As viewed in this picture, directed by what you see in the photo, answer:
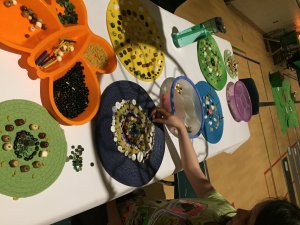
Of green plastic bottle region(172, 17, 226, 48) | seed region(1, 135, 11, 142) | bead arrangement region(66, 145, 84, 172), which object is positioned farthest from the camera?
green plastic bottle region(172, 17, 226, 48)

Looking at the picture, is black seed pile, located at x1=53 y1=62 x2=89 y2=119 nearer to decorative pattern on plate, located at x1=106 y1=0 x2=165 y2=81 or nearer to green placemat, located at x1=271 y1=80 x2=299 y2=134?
decorative pattern on plate, located at x1=106 y1=0 x2=165 y2=81

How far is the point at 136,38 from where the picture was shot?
81 centimetres

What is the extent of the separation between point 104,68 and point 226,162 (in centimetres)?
157

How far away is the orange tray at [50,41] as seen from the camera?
1.62 ft

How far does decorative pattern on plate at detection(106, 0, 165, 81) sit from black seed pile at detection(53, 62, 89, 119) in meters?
0.16

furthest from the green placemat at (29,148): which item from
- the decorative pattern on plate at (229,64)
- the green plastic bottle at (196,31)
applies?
the decorative pattern on plate at (229,64)

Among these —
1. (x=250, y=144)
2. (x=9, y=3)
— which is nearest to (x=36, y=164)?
(x=9, y=3)

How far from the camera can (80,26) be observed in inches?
22.9

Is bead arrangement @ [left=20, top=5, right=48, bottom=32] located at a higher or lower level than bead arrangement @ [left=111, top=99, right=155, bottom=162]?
higher

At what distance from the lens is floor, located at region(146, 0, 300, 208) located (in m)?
1.96

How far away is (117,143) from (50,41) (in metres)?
0.26

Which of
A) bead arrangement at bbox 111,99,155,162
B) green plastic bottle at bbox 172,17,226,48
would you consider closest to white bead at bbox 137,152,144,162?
bead arrangement at bbox 111,99,155,162

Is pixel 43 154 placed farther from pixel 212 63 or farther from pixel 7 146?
pixel 212 63

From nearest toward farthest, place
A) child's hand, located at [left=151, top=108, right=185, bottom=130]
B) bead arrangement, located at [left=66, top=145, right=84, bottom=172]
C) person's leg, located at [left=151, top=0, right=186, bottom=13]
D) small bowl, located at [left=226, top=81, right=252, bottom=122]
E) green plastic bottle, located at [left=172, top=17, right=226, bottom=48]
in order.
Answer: bead arrangement, located at [left=66, top=145, right=84, bottom=172]
child's hand, located at [left=151, top=108, right=185, bottom=130]
green plastic bottle, located at [left=172, top=17, right=226, bottom=48]
person's leg, located at [left=151, top=0, right=186, bottom=13]
small bowl, located at [left=226, top=81, right=252, bottom=122]
